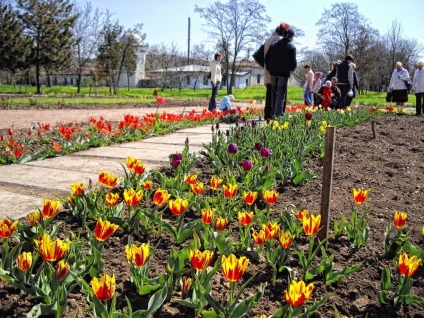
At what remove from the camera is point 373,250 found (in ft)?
6.84

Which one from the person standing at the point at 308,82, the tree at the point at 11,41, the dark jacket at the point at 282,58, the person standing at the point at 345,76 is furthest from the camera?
the tree at the point at 11,41

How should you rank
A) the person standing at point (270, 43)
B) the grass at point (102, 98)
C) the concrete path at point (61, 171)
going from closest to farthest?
the concrete path at point (61, 171) → the person standing at point (270, 43) → the grass at point (102, 98)

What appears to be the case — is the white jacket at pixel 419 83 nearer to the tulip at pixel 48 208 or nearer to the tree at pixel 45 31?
the tulip at pixel 48 208

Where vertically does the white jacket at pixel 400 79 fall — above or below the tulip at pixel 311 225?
above

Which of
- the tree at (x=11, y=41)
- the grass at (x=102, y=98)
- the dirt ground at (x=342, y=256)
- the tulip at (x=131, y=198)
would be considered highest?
the tree at (x=11, y=41)

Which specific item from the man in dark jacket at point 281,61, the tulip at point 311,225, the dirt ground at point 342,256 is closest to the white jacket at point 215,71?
the man in dark jacket at point 281,61

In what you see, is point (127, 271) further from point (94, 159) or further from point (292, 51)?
point (292, 51)

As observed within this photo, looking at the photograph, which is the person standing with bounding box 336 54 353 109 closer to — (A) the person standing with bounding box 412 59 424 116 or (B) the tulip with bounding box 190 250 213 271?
(A) the person standing with bounding box 412 59 424 116

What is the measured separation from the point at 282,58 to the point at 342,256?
541 centimetres

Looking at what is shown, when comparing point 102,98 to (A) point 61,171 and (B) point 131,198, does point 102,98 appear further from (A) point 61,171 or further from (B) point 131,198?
(B) point 131,198

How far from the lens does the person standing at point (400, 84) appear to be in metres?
12.2

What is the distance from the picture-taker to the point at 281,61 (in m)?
6.97

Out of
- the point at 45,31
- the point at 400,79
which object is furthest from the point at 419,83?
the point at 45,31

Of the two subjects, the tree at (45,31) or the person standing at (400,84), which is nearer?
the person standing at (400,84)
